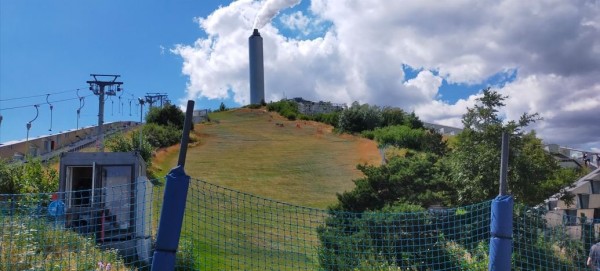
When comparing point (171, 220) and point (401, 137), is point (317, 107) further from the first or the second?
point (171, 220)

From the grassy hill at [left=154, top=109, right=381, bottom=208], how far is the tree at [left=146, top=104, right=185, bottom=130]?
5.27 ft

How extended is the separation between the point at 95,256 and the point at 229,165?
66.8ft

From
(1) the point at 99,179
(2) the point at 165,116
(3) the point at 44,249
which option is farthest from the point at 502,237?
(2) the point at 165,116

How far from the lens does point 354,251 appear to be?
7.38m

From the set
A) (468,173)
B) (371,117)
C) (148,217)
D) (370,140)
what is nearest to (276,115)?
(371,117)

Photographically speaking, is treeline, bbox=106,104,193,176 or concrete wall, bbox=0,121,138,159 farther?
concrete wall, bbox=0,121,138,159

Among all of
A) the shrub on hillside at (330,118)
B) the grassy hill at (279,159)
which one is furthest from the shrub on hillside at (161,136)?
the shrub on hillside at (330,118)

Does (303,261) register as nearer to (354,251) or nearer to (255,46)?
(354,251)

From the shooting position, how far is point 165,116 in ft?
128

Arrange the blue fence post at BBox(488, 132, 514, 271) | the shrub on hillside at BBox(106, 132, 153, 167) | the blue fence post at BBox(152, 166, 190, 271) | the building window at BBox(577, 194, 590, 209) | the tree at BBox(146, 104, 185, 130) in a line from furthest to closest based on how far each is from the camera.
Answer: the tree at BBox(146, 104, 185, 130) → the shrub on hillside at BBox(106, 132, 153, 167) → the building window at BBox(577, 194, 590, 209) → the blue fence post at BBox(488, 132, 514, 271) → the blue fence post at BBox(152, 166, 190, 271)

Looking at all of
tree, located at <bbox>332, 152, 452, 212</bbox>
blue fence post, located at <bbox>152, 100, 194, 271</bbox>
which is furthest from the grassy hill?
blue fence post, located at <bbox>152, 100, 194, 271</bbox>

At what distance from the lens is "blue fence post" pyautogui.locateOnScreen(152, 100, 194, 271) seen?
139 inches

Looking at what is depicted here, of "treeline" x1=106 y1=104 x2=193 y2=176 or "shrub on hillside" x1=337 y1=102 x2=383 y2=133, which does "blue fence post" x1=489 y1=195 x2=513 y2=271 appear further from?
"shrub on hillside" x1=337 y1=102 x2=383 y2=133

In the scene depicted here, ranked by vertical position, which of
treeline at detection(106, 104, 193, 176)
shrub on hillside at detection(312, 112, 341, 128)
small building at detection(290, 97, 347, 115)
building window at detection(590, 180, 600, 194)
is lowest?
building window at detection(590, 180, 600, 194)
